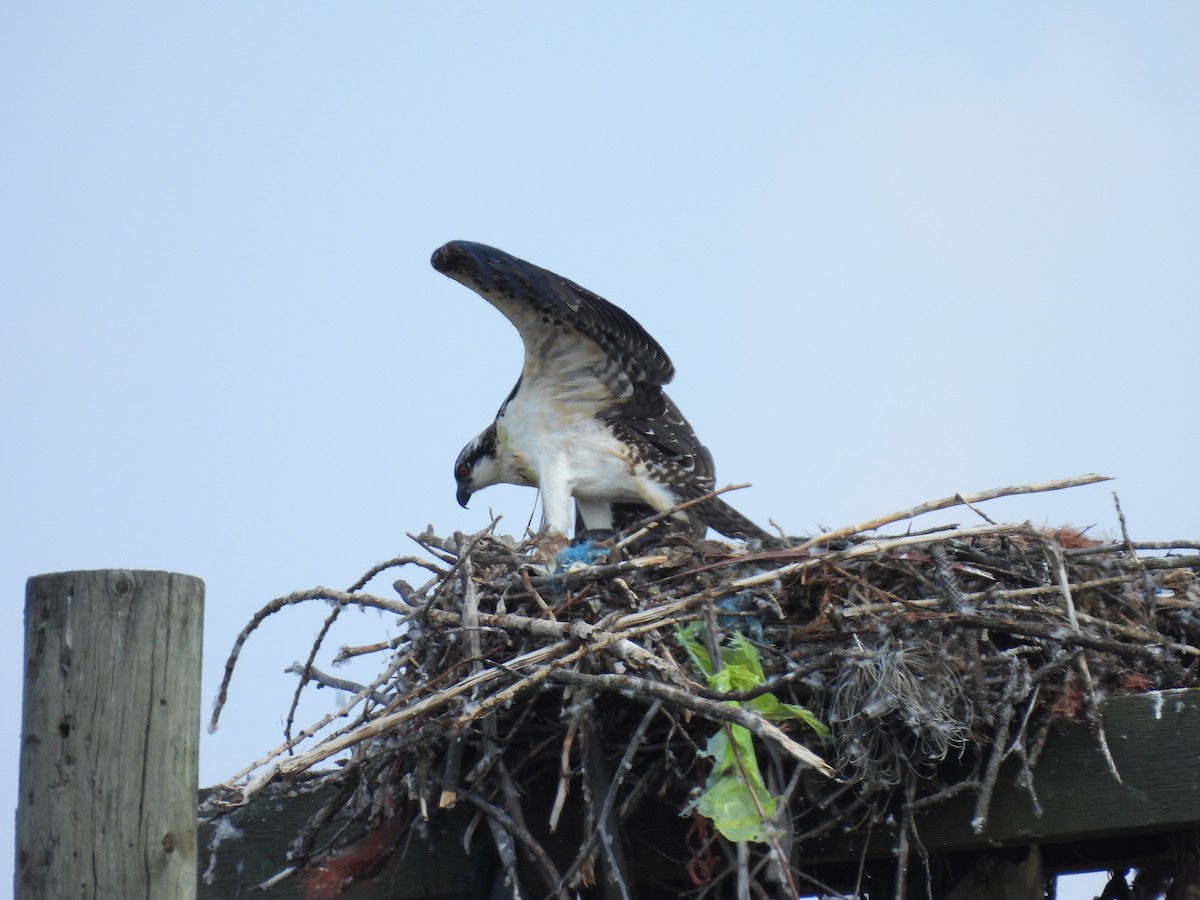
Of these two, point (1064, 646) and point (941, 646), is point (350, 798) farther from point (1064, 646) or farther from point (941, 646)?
point (1064, 646)

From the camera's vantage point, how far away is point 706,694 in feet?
9.05

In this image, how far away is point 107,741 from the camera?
83.0 inches

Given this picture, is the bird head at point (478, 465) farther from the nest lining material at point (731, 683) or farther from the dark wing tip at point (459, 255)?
the nest lining material at point (731, 683)

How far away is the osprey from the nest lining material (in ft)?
5.68

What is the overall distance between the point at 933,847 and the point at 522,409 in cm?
298

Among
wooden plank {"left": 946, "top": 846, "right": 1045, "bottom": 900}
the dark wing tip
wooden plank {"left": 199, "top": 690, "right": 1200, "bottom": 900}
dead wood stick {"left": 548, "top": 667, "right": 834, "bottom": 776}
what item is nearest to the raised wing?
the dark wing tip

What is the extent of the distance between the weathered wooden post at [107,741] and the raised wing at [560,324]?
3.07 meters

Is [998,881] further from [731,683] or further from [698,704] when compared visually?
[698,704]

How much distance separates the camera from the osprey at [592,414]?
17.4ft

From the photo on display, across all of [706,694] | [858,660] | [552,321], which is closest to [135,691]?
[706,694]

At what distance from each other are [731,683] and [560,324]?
95.3 inches

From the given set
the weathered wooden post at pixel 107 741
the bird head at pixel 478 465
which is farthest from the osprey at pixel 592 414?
the weathered wooden post at pixel 107 741

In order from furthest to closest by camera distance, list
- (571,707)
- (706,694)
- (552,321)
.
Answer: (552,321), (571,707), (706,694)

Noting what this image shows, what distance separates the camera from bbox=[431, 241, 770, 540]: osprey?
5309 millimetres
